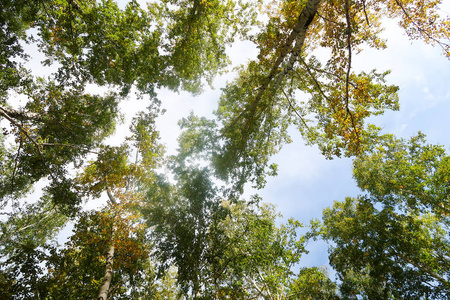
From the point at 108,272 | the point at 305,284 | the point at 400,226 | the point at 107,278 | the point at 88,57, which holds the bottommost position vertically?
the point at 107,278

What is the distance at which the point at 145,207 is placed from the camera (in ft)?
36.7

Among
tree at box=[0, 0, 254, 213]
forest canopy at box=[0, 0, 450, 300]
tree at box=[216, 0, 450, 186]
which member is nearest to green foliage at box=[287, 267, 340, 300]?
forest canopy at box=[0, 0, 450, 300]

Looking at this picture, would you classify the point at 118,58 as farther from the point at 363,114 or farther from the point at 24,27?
the point at 363,114

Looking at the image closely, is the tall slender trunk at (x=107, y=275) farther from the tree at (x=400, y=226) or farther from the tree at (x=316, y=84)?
the tree at (x=400, y=226)

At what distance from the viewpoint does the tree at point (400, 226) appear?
1097cm

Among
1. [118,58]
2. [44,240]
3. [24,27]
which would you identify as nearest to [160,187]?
[118,58]

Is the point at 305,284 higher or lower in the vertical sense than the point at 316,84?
lower

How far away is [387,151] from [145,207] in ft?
59.4

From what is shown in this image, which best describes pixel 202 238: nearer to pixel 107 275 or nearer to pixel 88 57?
pixel 107 275

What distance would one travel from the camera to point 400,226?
457 inches

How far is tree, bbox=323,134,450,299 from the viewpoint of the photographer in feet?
36.0

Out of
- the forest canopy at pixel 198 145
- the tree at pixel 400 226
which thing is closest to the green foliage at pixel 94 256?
the forest canopy at pixel 198 145

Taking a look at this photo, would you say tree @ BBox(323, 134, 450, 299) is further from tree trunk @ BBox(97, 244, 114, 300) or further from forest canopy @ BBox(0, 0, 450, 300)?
tree trunk @ BBox(97, 244, 114, 300)

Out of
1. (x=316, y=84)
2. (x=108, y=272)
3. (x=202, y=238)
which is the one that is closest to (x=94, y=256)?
(x=108, y=272)
